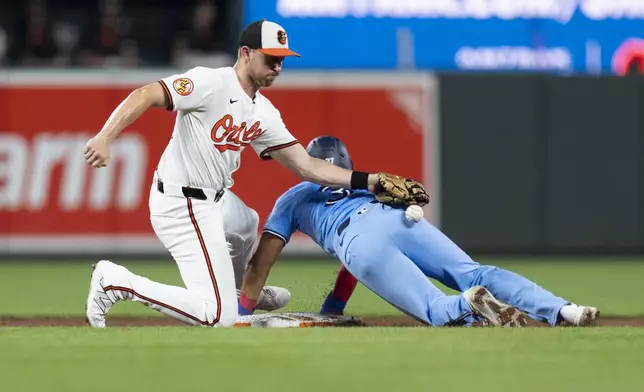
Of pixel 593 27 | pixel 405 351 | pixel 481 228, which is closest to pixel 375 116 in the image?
pixel 481 228

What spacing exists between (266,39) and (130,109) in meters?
0.78

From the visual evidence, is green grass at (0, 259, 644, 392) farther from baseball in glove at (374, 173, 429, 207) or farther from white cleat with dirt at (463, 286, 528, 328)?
baseball in glove at (374, 173, 429, 207)

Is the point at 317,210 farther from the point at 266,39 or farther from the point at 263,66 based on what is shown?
the point at 266,39

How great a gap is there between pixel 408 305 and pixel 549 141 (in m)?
6.13

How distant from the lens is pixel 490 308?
5.51 meters

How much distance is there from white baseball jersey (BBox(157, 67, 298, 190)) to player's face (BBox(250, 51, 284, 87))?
101 mm

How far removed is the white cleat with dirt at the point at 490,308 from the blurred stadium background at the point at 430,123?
19.0 feet

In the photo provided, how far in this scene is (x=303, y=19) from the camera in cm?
1238

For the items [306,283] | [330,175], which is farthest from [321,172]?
[306,283]

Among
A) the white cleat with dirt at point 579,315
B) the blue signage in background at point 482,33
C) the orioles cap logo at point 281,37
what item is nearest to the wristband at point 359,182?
the orioles cap logo at point 281,37

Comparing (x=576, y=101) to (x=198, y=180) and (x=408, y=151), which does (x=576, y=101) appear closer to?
(x=408, y=151)

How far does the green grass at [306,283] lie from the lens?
7641 millimetres

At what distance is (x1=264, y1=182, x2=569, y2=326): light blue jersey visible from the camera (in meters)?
5.75

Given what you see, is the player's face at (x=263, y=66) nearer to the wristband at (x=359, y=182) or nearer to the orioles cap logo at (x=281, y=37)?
the orioles cap logo at (x=281, y=37)
